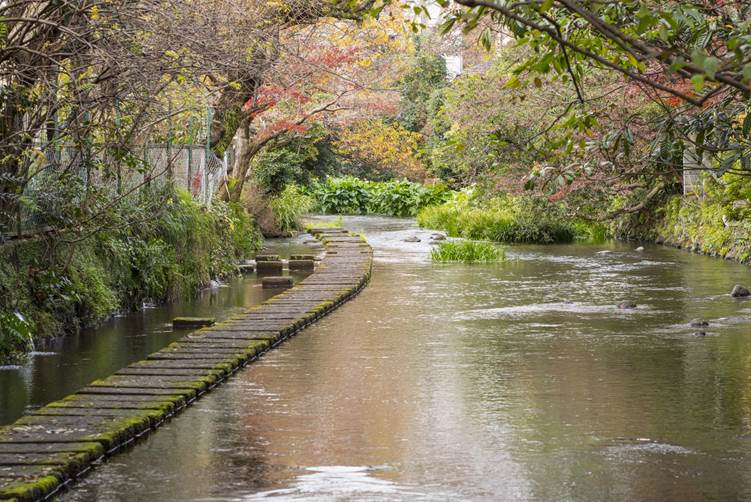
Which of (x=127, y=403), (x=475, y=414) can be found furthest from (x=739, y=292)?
(x=127, y=403)

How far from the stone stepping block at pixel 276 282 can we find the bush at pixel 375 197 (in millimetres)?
26159

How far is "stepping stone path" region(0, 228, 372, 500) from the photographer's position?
652 centimetres

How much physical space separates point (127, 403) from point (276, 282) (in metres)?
9.82

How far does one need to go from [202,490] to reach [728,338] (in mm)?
7213

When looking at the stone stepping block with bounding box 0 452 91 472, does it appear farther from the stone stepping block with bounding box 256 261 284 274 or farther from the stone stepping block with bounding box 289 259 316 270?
the stone stepping block with bounding box 289 259 316 270

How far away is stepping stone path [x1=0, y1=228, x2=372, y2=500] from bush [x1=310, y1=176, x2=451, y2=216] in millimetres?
30677

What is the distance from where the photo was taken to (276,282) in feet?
58.9

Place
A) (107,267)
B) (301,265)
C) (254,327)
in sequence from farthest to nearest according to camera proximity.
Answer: (301,265), (107,267), (254,327)

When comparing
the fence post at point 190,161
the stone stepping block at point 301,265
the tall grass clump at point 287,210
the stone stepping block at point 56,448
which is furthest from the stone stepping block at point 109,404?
the tall grass clump at point 287,210

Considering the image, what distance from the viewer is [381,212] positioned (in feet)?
151

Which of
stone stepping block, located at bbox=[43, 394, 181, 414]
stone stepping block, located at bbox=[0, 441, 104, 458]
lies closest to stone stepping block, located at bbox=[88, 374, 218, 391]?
stone stepping block, located at bbox=[43, 394, 181, 414]

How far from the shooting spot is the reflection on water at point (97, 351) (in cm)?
945

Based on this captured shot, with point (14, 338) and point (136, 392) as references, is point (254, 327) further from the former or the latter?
point (136, 392)

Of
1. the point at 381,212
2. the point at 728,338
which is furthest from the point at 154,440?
the point at 381,212
